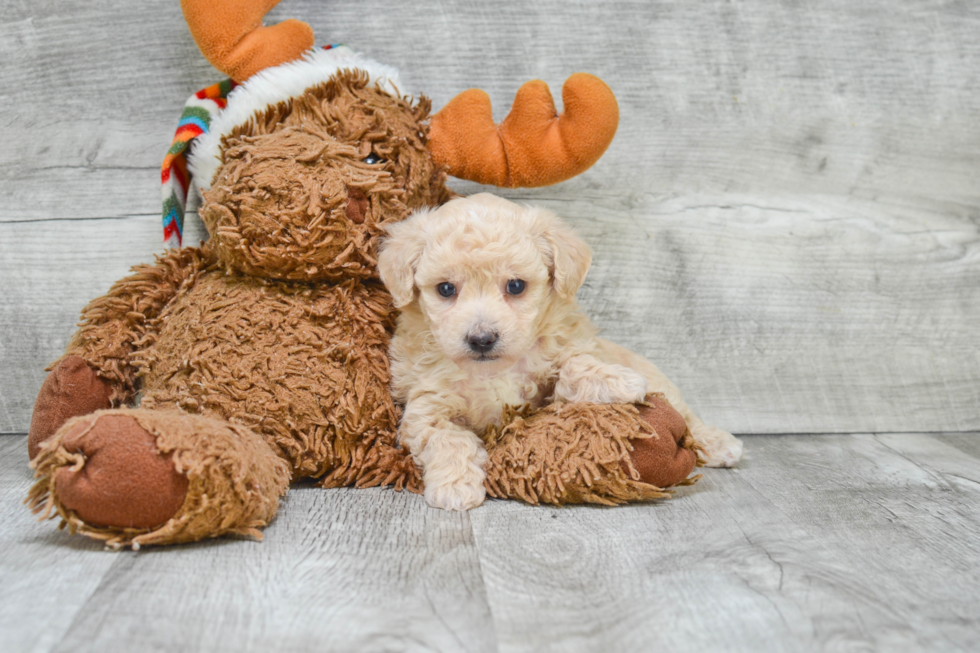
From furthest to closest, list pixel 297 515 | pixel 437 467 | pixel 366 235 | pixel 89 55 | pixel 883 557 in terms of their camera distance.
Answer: pixel 89 55 < pixel 366 235 < pixel 437 467 < pixel 297 515 < pixel 883 557

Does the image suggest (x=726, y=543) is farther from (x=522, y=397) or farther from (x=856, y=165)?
(x=856, y=165)

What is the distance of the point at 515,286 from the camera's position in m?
1.90

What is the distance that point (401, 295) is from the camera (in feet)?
6.29

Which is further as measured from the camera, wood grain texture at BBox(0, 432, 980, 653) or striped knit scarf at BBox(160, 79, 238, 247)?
striped knit scarf at BBox(160, 79, 238, 247)

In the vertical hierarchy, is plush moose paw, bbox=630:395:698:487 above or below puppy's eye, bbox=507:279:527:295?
below

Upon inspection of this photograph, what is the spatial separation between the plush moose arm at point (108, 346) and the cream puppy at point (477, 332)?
2.04 ft

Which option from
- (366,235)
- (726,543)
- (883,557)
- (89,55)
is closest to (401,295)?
(366,235)

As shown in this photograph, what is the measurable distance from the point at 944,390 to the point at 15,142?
10.4 ft

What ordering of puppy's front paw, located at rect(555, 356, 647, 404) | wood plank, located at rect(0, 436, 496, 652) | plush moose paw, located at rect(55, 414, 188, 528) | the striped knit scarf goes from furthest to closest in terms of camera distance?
1. the striped knit scarf
2. puppy's front paw, located at rect(555, 356, 647, 404)
3. plush moose paw, located at rect(55, 414, 188, 528)
4. wood plank, located at rect(0, 436, 496, 652)

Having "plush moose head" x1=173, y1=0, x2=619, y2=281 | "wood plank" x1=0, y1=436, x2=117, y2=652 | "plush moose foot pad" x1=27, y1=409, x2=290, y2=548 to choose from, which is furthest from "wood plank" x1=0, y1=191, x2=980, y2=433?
"wood plank" x1=0, y1=436, x2=117, y2=652

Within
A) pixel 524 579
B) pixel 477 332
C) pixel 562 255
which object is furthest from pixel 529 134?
pixel 524 579

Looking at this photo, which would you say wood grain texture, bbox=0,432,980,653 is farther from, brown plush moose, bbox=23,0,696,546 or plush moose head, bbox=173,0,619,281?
plush moose head, bbox=173,0,619,281

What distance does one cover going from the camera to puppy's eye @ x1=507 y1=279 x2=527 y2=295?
1.90 metres

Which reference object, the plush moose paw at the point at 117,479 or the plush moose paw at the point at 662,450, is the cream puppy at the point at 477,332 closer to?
the plush moose paw at the point at 662,450
